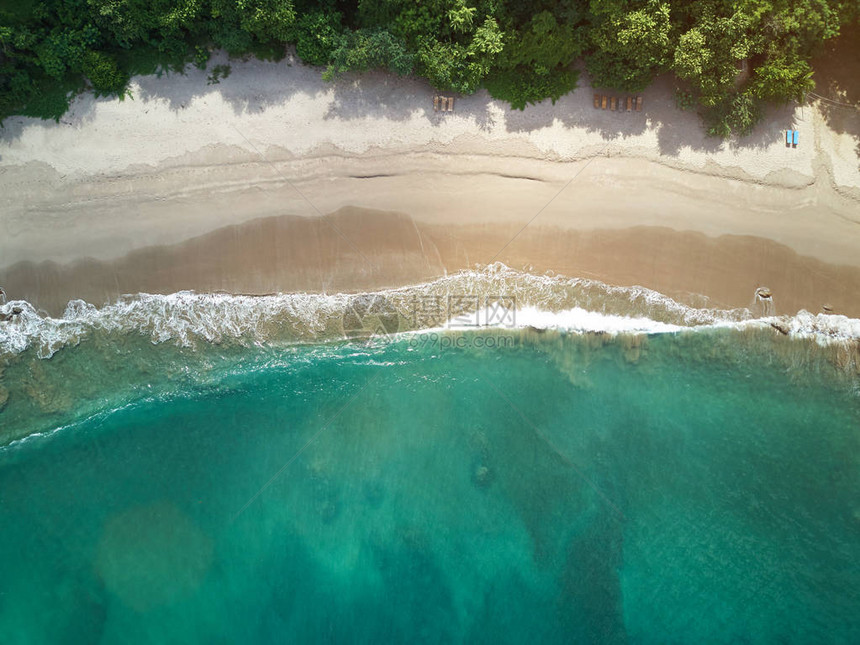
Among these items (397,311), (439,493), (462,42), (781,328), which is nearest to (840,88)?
(781,328)

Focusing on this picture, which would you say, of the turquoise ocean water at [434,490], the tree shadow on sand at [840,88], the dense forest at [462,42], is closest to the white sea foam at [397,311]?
the turquoise ocean water at [434,490]

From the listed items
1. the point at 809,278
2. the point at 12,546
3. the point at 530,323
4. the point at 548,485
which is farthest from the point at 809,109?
the point at 12,546

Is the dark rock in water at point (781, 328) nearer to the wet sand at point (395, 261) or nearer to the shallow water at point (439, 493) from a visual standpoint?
the wet sand at point (395, 261)

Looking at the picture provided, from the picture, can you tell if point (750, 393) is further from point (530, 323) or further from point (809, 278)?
point (530, 323)

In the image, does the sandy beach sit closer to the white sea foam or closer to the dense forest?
the white sea foam

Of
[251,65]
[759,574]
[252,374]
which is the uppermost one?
[251,65]

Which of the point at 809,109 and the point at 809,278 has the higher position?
the point at 809,109
